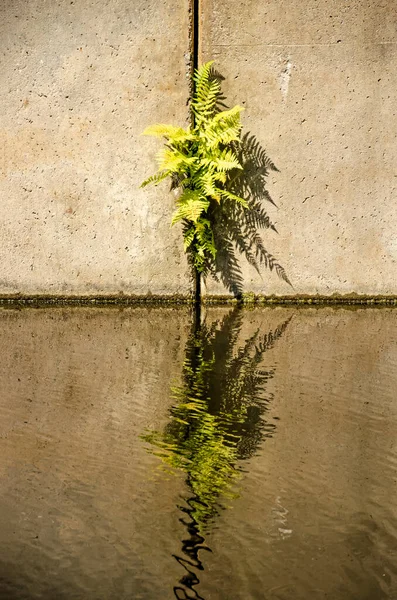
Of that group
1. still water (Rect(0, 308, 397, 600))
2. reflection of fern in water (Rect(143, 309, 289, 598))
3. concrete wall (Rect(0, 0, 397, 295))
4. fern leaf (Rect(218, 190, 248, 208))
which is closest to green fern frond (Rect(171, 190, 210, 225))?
fern leaf (Rect(218, 190, 248, 208))

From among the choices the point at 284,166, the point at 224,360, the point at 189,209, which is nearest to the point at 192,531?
the point at 224,360

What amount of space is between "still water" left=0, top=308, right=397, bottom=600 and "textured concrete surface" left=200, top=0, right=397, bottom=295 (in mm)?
1182

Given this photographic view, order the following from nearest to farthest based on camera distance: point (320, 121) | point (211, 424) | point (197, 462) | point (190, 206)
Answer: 1. point (197, 462)
2. point (211, 424)
3. point (190, 206)
4. point (320, 121)

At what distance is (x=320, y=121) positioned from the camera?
838 cm

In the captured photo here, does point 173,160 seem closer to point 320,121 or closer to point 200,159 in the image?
point 200,159

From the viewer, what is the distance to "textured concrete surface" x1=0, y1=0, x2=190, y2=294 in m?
8.17

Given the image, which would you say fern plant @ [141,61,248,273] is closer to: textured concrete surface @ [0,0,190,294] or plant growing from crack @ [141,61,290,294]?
plant growing from crack @ [141,61,290,294]

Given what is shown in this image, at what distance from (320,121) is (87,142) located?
2.11 metres

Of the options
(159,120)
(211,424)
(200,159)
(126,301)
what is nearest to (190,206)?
(200,159)

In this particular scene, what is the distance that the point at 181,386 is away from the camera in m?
5.75

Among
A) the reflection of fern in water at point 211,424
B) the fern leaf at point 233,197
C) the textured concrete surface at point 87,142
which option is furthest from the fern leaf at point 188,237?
the reflection of fern in water at point 211,424

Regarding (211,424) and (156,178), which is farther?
(156,178)

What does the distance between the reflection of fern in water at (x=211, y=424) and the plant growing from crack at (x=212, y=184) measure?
130 centimetres

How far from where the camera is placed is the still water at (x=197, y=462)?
3285 millimetres
